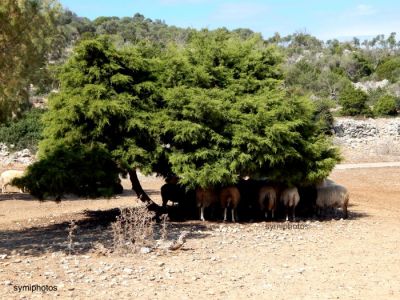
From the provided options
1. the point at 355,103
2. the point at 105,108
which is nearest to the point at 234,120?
the point at 105,108

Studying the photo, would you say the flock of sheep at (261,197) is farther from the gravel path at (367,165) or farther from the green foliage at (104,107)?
the gravel path at (367,165)

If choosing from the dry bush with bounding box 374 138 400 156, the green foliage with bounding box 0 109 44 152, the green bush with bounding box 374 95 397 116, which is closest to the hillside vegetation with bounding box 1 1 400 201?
the green foliage with bounding box 0 109 44 152

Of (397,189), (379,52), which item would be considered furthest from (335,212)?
(379,52)

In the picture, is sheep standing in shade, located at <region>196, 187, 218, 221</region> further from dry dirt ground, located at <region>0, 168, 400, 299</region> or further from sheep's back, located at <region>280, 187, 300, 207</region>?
sheep's back, located at <region>280, 187, 300, 207</region>

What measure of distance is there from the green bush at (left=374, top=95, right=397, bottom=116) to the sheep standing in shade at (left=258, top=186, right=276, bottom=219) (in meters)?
38.3

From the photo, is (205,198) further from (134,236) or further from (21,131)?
(21,131)

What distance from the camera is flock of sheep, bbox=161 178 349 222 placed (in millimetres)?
15273

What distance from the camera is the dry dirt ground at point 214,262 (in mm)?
8258

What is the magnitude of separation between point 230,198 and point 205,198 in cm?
68

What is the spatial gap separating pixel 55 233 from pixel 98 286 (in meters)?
5.55

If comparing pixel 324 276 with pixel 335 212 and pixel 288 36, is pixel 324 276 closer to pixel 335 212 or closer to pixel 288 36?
pixel 335 212

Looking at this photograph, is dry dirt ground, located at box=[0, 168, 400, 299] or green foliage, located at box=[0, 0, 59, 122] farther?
green foliage, located at box=[0, 0, 59, 122]

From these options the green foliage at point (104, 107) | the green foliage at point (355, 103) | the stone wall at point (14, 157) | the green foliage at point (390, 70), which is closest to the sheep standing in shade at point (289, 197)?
the green foliage at point (104, 107)

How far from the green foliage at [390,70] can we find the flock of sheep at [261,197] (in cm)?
5930
